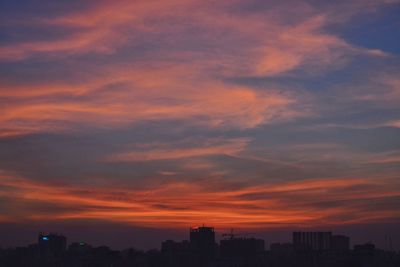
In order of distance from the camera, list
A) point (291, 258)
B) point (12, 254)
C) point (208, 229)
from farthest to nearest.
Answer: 1. point (208, 229)
2. point (12, 254)
3. point (291, 258)

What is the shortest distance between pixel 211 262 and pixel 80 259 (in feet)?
87.0

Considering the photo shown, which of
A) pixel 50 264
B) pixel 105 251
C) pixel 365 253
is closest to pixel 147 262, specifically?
pixel 105 251

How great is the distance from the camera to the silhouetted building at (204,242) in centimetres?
15470

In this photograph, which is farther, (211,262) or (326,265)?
(211,262)

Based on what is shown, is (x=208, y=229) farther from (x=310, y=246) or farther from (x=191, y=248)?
(x=310, y=246)

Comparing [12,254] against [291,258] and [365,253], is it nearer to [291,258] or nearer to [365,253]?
[291,258]

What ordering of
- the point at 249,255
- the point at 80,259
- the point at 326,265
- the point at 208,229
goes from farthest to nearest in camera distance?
the point at 208,229 → the point at 249,255 → the point at 80,259 → the point at 326,265

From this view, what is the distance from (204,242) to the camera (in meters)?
166

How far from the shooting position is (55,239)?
165 metres

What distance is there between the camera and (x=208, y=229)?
170 metres

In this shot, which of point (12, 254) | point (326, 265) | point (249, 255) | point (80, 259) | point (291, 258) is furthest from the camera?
point (249, 255)

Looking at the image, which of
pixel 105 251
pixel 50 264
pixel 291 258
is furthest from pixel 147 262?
pixel 291 258

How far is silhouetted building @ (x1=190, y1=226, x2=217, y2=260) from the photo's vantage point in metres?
155

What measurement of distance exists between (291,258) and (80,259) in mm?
42373
